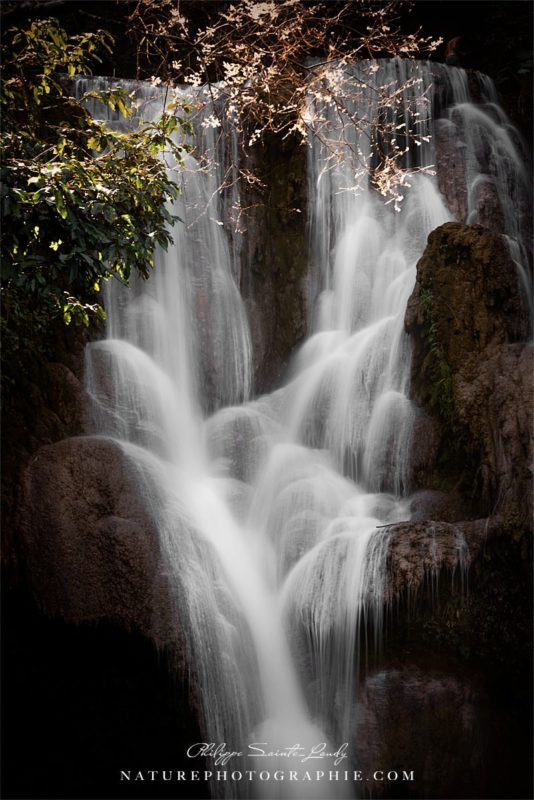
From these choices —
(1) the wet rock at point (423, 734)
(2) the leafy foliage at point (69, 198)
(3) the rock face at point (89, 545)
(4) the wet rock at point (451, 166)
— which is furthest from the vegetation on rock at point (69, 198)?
(4) the wet rock at point (451, 166)

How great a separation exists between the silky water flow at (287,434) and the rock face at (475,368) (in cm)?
56

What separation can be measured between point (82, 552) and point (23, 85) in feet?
14.7

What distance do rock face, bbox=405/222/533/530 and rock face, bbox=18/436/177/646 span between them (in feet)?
12.3

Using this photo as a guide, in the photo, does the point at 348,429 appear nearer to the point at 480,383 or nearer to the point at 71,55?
the point at 480,383

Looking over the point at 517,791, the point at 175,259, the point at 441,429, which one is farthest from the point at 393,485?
the point at 175,259

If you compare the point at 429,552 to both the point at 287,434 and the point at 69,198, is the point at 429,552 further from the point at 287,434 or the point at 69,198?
the point at 69,198

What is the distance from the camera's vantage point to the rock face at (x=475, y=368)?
8000 millimetres

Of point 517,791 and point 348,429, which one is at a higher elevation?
point 348,429

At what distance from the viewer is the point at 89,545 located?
7.03 metres

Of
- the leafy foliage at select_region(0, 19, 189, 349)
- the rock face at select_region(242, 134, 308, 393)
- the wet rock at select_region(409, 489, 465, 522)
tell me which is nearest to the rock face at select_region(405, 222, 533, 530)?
the wet rock at select_region(409, 489, 465, 522)

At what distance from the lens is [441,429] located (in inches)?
363

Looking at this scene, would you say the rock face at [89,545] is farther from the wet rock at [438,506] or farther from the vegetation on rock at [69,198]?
the wet rock at [438,506]

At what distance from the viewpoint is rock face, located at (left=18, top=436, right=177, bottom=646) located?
6.79 metres

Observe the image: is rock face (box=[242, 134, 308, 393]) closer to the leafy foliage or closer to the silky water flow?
the silky water flow
